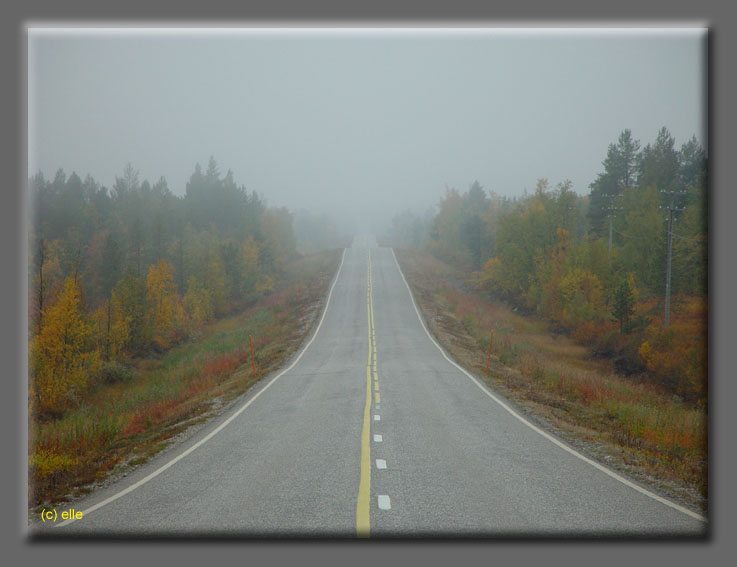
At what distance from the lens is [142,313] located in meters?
32.8

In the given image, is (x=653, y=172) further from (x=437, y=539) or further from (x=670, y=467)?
(x=437, y=539)

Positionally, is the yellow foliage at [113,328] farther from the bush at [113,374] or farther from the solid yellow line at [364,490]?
the solid yellow line at [364,490]

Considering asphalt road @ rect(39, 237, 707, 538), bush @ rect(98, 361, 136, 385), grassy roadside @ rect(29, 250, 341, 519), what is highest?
asphalt road @ rect(39, 237, 707, 538)

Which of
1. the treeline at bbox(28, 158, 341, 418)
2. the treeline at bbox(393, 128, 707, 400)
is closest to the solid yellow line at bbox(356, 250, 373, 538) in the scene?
the treeline at bbox(28, 158, 341, 418)

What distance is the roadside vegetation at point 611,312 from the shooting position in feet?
33.2

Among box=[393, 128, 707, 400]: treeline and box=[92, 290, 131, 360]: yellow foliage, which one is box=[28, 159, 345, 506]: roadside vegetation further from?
box=[393, 128, 707, 400]: treeline

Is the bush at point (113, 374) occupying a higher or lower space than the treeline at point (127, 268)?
lower

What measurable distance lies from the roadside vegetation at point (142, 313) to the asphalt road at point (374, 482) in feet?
5.55

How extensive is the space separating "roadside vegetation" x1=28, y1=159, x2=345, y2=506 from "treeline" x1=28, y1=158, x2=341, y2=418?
0.12m

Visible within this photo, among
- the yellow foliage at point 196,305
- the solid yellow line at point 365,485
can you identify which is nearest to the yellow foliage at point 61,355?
the solid yellow line at point 365,485

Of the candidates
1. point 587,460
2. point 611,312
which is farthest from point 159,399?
point 611,312

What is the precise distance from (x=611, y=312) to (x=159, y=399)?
104ft

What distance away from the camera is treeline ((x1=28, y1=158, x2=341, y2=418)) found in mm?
20594

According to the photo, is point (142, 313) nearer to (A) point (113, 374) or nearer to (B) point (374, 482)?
(A) point (113, 374)
